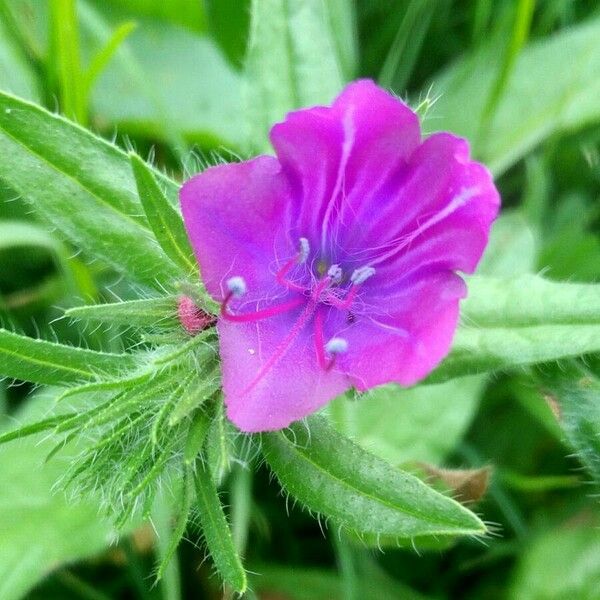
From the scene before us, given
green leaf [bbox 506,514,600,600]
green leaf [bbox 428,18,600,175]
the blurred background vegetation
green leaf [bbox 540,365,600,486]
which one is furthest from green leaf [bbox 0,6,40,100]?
green leaf [bbox 506,514,600,600]

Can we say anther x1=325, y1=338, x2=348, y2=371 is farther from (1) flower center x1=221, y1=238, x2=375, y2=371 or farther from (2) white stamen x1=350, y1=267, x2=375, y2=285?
(2) white stamen x1=350, y1=267, x2=375, y2=285

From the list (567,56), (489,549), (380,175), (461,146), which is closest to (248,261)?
(380,175)

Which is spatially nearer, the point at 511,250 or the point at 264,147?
the point at 264,147

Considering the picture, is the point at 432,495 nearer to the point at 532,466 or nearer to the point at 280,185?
the point at 280,185

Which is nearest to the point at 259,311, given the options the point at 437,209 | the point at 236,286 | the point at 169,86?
the point at 236,286

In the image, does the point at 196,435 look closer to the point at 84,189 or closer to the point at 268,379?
the point at 268,379
